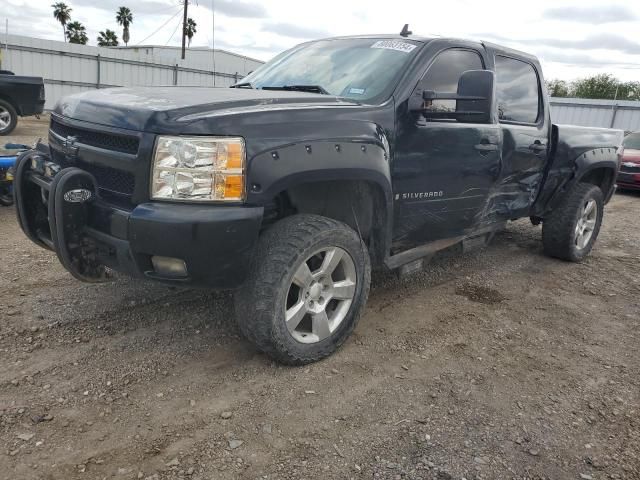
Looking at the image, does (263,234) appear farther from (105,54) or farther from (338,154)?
(105,54)

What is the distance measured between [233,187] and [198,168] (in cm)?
18

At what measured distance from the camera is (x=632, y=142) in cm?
1258

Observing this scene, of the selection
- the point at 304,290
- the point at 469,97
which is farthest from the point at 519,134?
the point at 304,290

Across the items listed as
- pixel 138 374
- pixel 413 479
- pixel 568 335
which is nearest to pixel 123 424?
pixel 138 374

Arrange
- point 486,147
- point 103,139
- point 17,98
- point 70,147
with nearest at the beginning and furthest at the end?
point 103,139
point 70,147
point 486,147
point 17,98

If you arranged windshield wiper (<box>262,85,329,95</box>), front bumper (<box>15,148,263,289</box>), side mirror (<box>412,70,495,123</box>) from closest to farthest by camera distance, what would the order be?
1. front bumper (<box>15,148,263,289</box>)
2. side mirror (<box>412,70,495,123</box>)
3. windshield wiper (<box>262,85,329,95</box>)

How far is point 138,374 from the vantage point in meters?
2.92

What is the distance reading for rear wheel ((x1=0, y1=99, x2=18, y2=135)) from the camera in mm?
12023

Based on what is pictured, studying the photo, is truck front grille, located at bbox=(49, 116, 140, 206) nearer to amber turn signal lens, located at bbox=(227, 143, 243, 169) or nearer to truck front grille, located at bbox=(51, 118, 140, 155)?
truck front grille, located at bbox=(51, 118, 140, 155)

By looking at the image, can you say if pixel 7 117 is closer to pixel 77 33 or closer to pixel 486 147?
pixel 486 147

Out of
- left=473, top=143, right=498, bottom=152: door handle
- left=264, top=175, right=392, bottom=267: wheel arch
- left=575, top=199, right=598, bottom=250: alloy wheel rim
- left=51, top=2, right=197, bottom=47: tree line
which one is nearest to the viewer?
left=264, top=175, right=392, bottom=267: wheel arch

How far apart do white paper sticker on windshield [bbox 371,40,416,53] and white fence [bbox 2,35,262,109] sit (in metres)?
18.1

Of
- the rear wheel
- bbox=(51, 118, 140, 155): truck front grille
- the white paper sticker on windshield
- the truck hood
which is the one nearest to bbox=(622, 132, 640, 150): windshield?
the white paper sticker on windshield

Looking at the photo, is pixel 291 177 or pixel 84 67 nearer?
pixel 291 177
